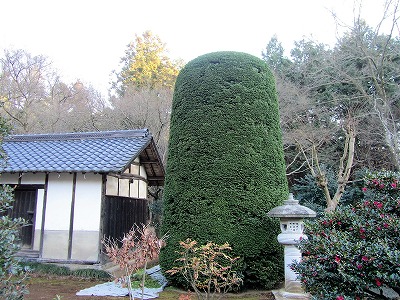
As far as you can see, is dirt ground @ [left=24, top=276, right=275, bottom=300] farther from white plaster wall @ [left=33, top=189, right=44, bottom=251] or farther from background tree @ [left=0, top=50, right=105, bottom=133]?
background tree @ [left=0, top=50, right=105, bottom=133]

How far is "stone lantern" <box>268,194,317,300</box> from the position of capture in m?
5.95

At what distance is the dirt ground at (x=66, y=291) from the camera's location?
613 cm

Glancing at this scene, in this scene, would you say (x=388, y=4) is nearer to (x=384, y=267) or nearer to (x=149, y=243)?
(x=384, y=267)

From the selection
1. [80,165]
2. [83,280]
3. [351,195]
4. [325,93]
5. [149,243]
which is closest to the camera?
[149,243]

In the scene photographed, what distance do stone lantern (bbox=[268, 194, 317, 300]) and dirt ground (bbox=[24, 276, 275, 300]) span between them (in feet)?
1.41

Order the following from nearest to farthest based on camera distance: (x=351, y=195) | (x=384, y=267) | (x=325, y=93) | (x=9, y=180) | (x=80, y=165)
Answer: (x=384, y=267)
(x=80, y=165)
(x=9, y=180)
(x=351, y=195)
(x=325, y=93)

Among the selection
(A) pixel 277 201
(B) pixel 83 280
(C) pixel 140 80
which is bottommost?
(B) pixel 83 280

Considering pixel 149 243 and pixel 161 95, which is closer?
pixel 149 243

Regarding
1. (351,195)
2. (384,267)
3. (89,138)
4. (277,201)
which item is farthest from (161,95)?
(384,267)

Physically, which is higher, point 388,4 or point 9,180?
point 388,4

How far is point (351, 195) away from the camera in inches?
569

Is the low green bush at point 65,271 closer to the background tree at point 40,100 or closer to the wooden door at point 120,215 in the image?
the wooden door at point 120,215

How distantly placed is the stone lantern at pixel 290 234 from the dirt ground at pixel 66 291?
1.41ft

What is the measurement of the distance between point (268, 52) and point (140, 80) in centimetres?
848
